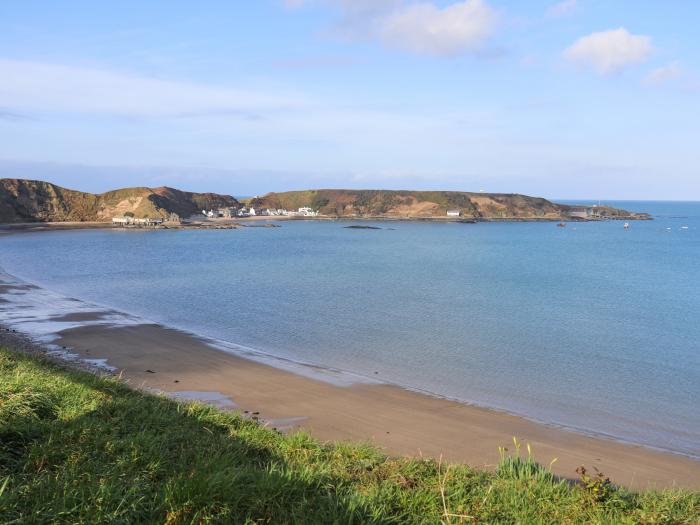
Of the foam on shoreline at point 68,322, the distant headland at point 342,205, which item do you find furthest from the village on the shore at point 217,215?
the foam on shoreline at point 68,322

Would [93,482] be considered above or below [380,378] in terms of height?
above

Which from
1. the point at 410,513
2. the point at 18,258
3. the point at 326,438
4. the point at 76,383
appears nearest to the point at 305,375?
the point at 326,438

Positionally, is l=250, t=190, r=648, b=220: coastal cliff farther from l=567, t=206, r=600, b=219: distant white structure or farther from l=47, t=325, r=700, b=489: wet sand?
l=47, t=325, r=700, b=489: wet sand

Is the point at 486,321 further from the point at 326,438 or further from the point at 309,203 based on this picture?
the point at 309,203

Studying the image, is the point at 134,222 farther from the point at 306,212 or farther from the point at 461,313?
the point at 461,313

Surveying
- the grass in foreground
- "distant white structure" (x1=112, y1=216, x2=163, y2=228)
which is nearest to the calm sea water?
the grass in foreground

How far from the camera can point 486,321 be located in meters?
29.9

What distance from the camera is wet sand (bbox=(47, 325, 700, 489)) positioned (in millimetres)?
12133

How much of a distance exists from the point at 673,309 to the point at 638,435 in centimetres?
2407

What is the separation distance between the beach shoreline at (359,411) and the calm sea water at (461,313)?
54.4 inches

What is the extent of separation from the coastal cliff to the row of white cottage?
5.00 metres

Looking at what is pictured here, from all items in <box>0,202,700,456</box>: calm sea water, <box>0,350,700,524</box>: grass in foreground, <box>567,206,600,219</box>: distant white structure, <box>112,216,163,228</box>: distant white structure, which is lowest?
<box>0,202,700,456</box>: calm sea water

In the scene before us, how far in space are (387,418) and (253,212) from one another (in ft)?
494

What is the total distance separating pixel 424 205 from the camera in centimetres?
16388
